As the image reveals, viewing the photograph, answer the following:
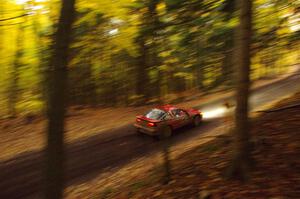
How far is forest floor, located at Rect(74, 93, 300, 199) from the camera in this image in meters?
5.12

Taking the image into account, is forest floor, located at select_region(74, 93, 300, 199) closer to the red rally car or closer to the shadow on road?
the shadow on road

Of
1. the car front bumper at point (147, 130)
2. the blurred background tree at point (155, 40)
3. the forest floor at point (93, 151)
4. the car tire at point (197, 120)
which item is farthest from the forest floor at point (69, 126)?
the blurred background tree at point (155, 40)

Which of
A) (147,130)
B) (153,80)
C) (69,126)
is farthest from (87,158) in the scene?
(153,80)

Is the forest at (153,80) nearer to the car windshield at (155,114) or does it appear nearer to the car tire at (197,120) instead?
the car windshield at (155,114)

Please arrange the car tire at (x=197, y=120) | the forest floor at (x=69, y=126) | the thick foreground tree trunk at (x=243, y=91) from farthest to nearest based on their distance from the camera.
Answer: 1. the car tire at (x=197, y=120)
2. the forest floor at (x=69, y=126)
3. the thick foreground tree trunk at (x=243, y=91)

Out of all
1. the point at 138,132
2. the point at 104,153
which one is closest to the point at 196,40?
the point at 104,153

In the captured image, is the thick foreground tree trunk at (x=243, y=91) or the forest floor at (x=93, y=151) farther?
the forest floor at (x=93, y=151)

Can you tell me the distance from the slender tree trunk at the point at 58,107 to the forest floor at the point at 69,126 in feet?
32.0

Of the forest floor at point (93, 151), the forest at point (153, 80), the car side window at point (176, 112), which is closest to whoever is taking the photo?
the forest at point (153, 80)

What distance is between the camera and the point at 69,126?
696 inches

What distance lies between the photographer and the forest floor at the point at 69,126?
1505cm

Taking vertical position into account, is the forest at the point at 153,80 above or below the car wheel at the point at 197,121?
above

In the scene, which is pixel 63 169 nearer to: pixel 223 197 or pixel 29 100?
pixel 223 197

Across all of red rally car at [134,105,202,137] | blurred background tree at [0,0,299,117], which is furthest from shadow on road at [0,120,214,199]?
blurred background tree at [0,0,299,117]
